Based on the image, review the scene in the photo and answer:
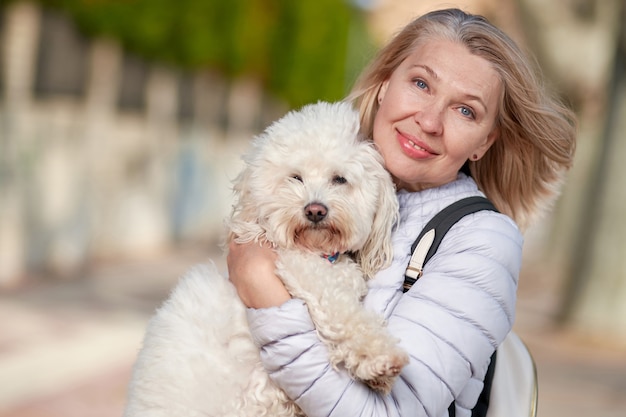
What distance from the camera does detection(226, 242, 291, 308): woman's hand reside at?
2238mm

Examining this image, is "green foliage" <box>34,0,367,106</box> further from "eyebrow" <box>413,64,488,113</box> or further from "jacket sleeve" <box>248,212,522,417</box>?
"jacket sleeve" <box>248,212,522,417</box>

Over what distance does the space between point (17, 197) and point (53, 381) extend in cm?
433

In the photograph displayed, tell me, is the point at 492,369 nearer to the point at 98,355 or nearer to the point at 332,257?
the point at 332,257

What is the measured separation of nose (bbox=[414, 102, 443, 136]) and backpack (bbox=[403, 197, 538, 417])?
0.21m

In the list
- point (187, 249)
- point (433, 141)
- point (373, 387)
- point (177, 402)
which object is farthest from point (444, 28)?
point (187, 249)

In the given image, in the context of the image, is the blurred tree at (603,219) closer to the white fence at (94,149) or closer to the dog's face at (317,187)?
the white fence at (94,149)

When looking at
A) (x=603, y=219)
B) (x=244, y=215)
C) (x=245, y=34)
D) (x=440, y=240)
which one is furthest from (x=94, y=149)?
(x=440, y=240)

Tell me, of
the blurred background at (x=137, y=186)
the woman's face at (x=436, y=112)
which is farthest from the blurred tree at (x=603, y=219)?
the woman's face at (x=436, y=112)

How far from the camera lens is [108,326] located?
29.7 feet

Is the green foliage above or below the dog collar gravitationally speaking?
below

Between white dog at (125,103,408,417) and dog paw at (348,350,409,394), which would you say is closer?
dog paw at (348,350,409,394)

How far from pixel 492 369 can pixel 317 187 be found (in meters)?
0.70

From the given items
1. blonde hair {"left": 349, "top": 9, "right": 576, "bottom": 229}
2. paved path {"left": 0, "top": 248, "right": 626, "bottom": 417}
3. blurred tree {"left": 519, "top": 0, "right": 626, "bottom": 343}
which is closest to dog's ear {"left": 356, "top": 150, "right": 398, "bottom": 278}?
blonde hair {"left": 349, "top": 9, "right": 576, "bottom": 229}

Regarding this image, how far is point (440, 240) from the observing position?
229cm
